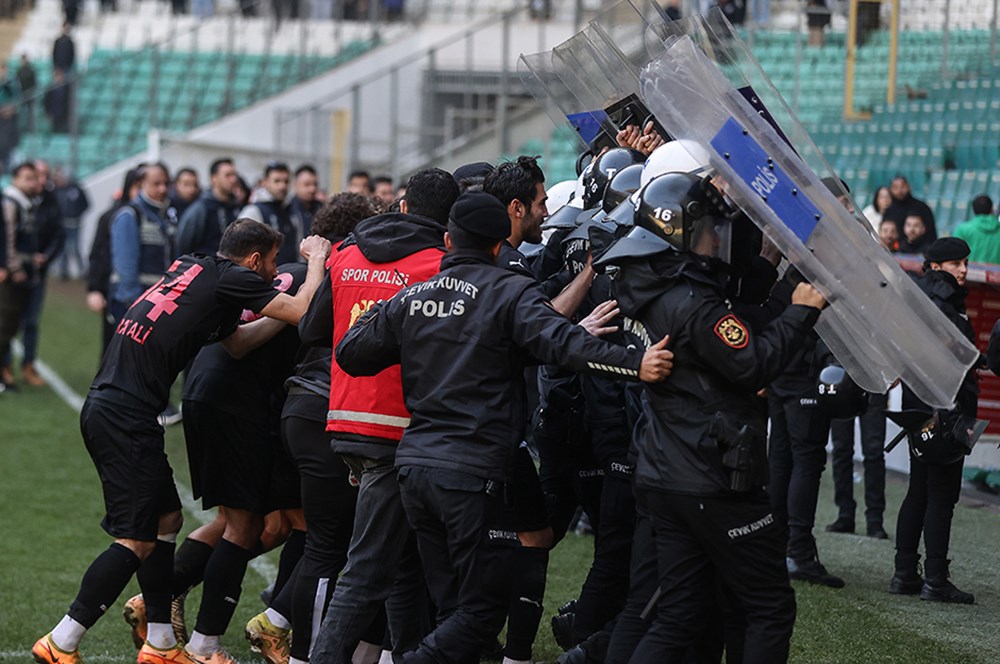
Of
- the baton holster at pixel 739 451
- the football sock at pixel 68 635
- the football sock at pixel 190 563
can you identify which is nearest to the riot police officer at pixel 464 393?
the baton holster at pixel 739 451

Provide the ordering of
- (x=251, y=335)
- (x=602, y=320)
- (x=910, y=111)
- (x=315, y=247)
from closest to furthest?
(x=602, y=320), (x=315, y=247), (x=251, y=335), (x=910, y=111)

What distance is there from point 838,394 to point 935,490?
0.69 metres

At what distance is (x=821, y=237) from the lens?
519 centimetres

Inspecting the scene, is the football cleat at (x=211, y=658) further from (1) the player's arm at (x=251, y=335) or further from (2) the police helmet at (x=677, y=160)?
(2) the police helmet at (x=677, y=160)

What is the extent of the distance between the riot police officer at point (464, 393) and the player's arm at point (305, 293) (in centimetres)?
93

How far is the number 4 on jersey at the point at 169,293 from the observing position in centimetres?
660

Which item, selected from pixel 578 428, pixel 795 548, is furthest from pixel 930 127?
pixel 578 428

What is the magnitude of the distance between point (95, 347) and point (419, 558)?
13.2 metres

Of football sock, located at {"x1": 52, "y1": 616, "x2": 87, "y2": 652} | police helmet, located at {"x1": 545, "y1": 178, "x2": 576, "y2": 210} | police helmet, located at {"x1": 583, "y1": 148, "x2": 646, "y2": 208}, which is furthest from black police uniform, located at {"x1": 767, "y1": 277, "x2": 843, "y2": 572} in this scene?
football sock, located at {"x1": 52, "y1": 616, "x2": 87, "y2": 652}

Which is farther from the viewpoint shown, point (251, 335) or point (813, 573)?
point (813, 573)

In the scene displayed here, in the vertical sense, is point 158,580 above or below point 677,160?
below

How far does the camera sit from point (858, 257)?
523 centimetres

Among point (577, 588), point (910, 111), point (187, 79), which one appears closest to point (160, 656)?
point (577, 588)

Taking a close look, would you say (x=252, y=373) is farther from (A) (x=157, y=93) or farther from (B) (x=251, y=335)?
(A) (x=157, y=93)
